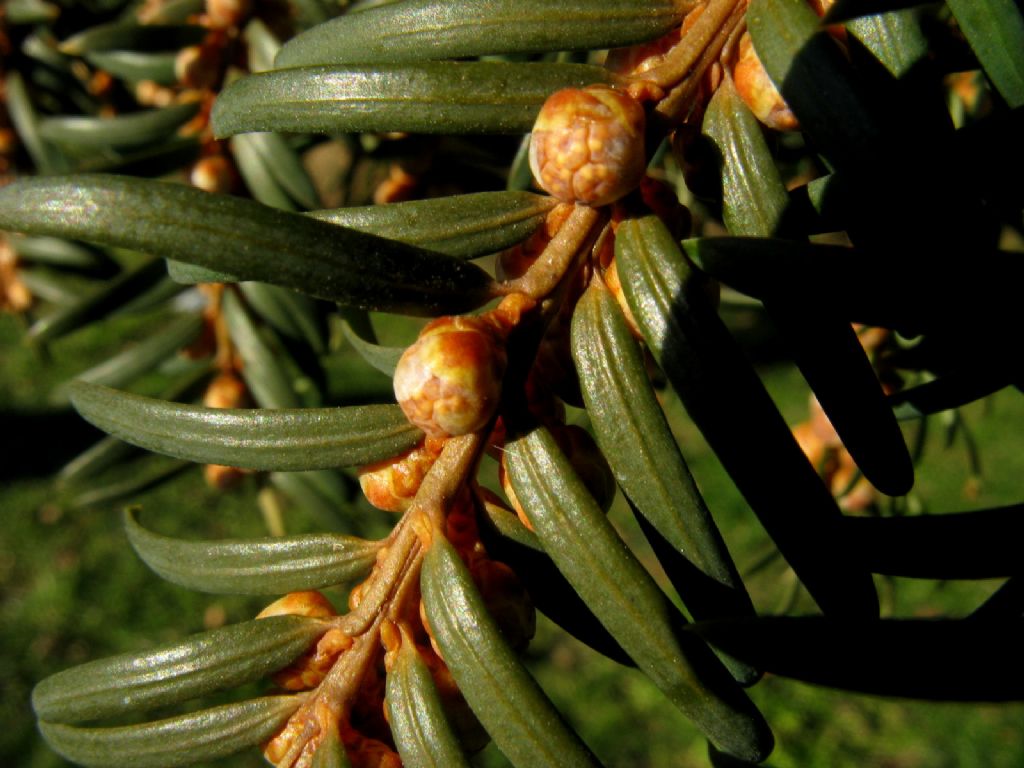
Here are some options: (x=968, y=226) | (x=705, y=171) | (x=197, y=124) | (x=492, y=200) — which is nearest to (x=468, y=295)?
(x=492, y=200)

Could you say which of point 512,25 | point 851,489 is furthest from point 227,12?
point 851,489

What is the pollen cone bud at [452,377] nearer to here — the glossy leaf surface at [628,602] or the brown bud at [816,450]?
the glossy leaf surface at [628,602]

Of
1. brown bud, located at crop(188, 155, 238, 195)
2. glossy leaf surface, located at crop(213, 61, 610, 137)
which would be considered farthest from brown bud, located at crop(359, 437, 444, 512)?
brown bud, located at crop(188, 155, 238, 195)

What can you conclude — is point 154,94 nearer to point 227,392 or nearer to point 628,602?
point 227,392

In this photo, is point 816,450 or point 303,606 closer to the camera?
point 303,606

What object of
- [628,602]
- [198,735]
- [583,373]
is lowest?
[198,735]

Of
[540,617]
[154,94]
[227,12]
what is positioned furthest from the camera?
[540,617]

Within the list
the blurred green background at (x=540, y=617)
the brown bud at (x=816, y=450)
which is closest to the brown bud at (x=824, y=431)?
the brown bud at (x=816, y=450)
